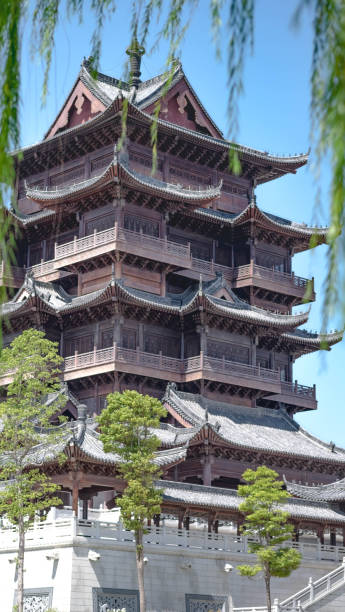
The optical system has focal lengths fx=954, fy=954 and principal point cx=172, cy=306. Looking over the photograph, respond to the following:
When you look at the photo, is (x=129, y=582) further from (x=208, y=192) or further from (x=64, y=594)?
(x=208, y=192)

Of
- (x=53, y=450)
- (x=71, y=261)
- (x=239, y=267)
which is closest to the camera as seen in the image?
(x=53, y=450)

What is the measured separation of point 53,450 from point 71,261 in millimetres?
15497

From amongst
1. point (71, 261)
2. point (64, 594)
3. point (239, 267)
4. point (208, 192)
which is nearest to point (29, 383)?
point (64, 594)

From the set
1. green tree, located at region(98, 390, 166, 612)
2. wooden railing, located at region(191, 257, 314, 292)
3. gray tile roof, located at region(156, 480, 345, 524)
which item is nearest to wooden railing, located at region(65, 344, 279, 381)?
wooden railing, located at region(191, 257, 314, 292)

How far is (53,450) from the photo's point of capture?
114 feet

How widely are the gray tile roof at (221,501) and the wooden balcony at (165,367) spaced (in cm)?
739

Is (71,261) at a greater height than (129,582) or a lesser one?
greater

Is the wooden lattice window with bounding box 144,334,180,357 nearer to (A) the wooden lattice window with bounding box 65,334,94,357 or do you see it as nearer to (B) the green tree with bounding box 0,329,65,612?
(A) the wooden lattice window with bounding box 65,334,94,357

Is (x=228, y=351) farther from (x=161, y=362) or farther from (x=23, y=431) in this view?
(x=23, y=431)

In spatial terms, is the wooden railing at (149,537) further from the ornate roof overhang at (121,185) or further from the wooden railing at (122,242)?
the ornate roof overhang at (121,185)

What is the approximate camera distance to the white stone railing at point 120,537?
33.8 meters

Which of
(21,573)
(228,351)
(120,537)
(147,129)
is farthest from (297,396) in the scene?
(21,573)

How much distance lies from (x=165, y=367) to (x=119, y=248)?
6156 mm

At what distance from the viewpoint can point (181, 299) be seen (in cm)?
4866
